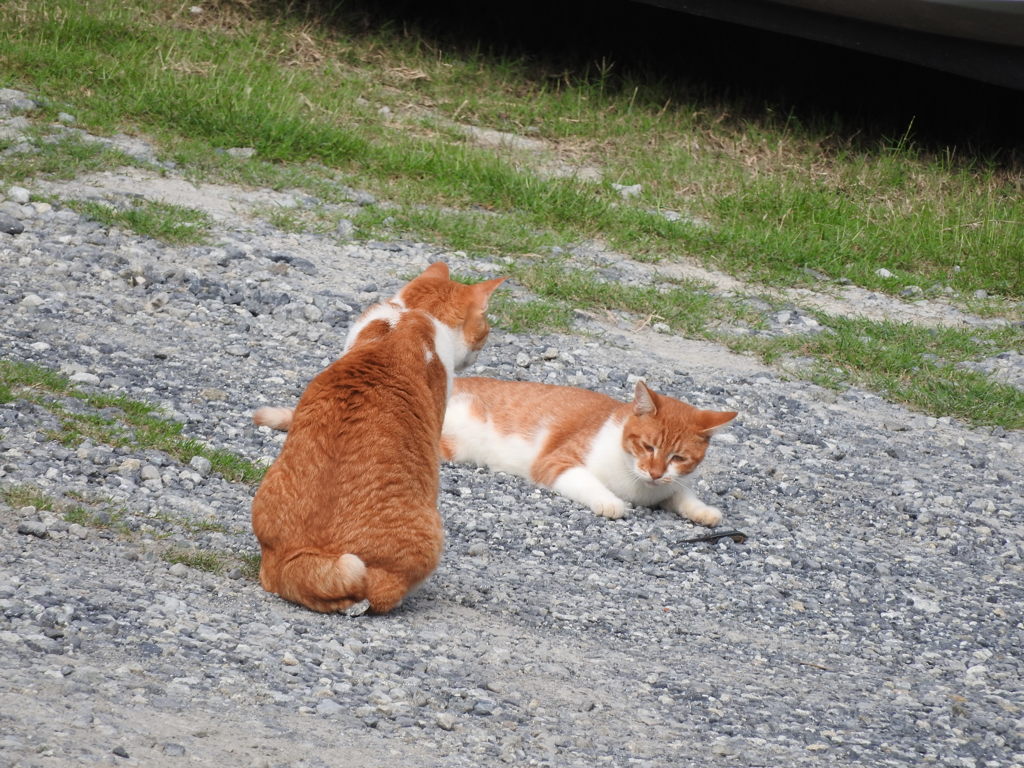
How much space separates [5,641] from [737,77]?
10.0 metres

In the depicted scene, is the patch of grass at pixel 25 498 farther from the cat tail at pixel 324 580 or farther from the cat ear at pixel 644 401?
the cat ear at pixel 644 401

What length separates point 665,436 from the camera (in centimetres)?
535

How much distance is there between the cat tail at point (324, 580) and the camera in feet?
11.9

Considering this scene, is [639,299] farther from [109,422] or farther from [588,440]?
[109,422]

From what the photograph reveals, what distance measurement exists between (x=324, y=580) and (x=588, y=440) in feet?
7.39

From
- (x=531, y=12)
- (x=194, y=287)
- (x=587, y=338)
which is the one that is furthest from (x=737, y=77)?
(x=194, y=287)

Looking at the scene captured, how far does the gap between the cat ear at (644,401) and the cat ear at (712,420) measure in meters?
0.22

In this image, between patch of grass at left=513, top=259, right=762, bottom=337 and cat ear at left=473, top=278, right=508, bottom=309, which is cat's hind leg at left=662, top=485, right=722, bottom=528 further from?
patch of grass at left=513, top=259, right=762, bottom=337

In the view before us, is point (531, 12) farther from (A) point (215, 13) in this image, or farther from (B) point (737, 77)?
(A) point (215, 13)

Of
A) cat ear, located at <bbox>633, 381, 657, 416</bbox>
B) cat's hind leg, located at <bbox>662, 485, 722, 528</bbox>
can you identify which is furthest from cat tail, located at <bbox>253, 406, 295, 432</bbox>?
cat's hind leg, located at <bbox>662, 485, 722, 528</bbox>

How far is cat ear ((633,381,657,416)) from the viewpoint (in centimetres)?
537

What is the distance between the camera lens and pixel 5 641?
3.08 m

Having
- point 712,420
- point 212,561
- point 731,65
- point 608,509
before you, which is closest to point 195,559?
point 212,561

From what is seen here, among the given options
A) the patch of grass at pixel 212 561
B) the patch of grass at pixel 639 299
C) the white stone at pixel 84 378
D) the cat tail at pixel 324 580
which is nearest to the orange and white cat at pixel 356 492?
the cat tail at pixel 324 580
